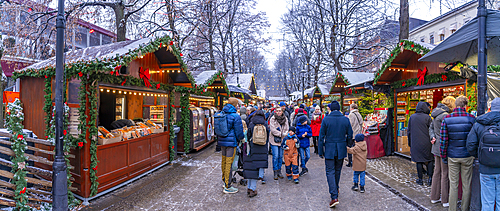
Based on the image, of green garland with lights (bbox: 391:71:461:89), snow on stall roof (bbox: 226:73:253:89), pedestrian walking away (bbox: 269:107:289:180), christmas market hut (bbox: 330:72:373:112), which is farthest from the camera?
snow on stall roof (bbox: 226:73:253:89)

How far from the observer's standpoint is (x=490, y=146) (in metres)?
3.14

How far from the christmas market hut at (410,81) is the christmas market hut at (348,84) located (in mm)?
1889

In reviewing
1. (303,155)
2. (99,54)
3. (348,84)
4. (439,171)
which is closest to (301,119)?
(303,155)

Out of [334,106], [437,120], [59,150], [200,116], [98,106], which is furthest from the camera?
[200,116]

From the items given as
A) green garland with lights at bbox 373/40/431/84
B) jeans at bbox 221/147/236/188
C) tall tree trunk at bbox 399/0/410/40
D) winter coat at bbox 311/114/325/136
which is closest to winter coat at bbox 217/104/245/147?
jeans at bbox 221/147/236/188

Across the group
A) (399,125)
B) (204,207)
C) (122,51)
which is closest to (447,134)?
(204,207)

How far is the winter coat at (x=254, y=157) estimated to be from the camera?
4.73m

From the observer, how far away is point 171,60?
7.22m

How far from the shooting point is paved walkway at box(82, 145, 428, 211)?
4352mm

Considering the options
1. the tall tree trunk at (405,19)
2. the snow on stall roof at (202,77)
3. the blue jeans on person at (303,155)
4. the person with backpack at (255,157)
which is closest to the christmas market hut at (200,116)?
the snow on stall roof at (202,77)

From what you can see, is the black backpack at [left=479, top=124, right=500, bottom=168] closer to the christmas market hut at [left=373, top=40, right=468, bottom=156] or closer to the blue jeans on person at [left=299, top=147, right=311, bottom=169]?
the christmas market hut at [left=373, top=40, right=468, bottom=156]

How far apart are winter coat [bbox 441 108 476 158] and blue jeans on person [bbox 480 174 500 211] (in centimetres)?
43

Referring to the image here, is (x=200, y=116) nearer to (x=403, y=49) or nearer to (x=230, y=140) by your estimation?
(x=230, y=140)

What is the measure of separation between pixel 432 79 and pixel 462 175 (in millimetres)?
3772
